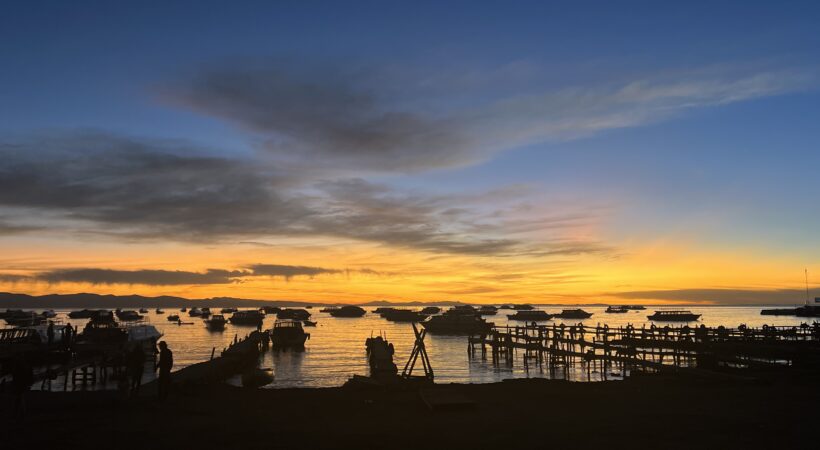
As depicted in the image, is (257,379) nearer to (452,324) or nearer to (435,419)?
(435,419)

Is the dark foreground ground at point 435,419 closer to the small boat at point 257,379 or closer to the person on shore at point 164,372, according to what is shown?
the person on shore at point 164,372

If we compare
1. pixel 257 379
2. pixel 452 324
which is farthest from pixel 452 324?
pixel 257 379

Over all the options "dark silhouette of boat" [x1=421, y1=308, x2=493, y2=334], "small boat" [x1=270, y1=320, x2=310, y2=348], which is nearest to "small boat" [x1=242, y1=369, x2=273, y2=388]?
"small boat" [x1=270, y1=320, x2=310, y2=348]

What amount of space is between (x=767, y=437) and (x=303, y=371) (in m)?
54.1

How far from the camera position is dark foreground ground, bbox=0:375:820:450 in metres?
18.8

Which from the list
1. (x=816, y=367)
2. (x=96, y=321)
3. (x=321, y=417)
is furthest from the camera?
(x=96, y=321)

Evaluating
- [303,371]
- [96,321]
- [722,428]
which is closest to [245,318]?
[96,321]

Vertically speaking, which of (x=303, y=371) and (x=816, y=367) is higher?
(x=816, y=367)

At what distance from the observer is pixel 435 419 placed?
2270 centimetres

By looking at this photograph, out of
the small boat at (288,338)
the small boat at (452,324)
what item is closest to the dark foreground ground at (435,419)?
the small boat at (288,338)

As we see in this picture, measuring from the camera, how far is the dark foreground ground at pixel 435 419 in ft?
61.5

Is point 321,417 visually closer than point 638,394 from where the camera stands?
Yes

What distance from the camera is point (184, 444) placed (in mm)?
18484

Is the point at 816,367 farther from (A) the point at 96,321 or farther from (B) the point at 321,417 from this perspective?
(A) the point at 96,321
